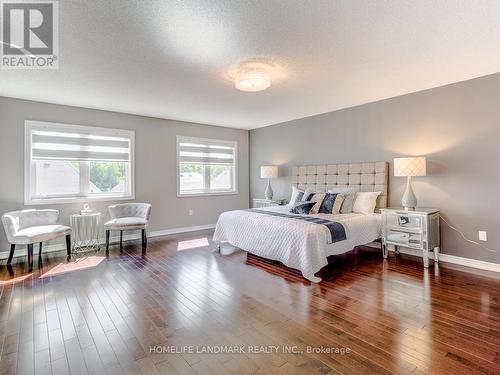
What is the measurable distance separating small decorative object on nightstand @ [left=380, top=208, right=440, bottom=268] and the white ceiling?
1785 millimetres

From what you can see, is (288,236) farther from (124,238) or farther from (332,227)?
(124,238)

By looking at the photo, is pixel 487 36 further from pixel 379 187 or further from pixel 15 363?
pixel 15 363

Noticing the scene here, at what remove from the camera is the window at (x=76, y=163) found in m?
4.25

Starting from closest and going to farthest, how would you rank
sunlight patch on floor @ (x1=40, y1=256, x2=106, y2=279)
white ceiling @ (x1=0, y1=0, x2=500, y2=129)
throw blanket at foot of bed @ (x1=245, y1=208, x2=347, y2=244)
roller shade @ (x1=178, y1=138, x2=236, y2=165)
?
white ceiling @ (x1=0, y1=0, x2=500, y2=129) < throw blanket at foot of bed @ (x1=245, y1=208, x2=347, y2=244) < sunlight patch on floor @ (x1=40, y1=256, x2=106, y2=279) < roller shade @ (x1=178, y1=138, x2=236, y2=165)

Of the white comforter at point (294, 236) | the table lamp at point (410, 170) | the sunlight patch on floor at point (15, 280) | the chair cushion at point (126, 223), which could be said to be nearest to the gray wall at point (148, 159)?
the chair cushion at point (126, 223)

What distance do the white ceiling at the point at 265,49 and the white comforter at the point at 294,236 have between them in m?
1.88

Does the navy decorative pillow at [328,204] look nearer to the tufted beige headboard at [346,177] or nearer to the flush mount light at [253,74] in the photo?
the tufted beige headboard at [346,177]

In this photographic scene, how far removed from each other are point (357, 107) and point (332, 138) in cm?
71

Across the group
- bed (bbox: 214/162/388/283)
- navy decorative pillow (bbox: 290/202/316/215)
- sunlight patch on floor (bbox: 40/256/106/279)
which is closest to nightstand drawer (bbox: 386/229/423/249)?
bed (bbox: 214/162/388/283)

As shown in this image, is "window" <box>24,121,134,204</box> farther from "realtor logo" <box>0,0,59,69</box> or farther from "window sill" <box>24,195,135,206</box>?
"realtor logo" <box>0,0,59,69</box>

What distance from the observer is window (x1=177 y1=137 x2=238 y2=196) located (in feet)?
19.5

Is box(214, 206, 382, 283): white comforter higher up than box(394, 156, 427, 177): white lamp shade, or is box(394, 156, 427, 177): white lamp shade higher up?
box(394, 156, 427, 177): white lamp shade

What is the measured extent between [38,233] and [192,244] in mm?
2234

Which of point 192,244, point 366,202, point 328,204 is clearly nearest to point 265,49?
point 328,204
